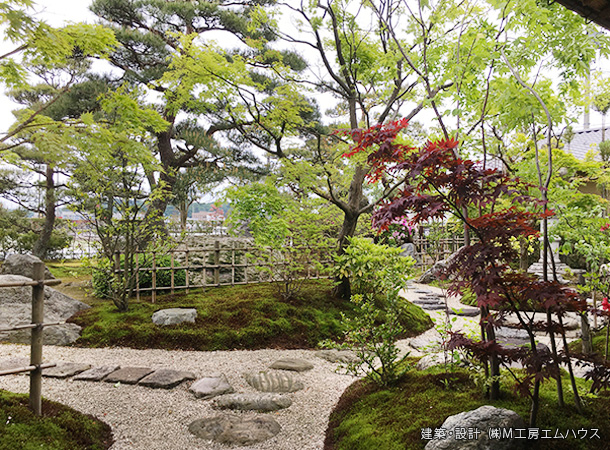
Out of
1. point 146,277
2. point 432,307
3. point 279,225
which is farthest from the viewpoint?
point 432,307

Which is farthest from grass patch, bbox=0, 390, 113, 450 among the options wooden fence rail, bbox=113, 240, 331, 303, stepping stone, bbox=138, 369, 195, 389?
wooden fence rail, bbox=113, 240, 331, 303

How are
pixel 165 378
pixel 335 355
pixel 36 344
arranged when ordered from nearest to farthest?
1. pixel 36 344
2. pixel 165 378
3. pixel 335 355

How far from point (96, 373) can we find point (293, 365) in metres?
2.20

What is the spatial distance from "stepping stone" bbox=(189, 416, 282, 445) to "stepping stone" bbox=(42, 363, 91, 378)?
74.8 inches

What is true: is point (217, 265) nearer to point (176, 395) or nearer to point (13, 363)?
point (13, 363)

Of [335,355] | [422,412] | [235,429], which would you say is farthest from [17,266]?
[422,412]

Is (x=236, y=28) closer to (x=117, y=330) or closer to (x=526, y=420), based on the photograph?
(x=117, y=330)

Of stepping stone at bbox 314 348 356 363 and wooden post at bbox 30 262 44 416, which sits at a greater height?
wooden post at bbox 30 262 44 416

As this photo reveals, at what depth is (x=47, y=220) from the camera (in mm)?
11789

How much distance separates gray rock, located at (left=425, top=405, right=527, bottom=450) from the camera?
87.3 inches

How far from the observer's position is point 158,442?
3.05m

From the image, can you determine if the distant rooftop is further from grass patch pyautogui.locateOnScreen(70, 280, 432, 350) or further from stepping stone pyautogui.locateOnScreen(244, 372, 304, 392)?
stepping stone pyautogui.locateOnScreen(244, 372, 304, 392)

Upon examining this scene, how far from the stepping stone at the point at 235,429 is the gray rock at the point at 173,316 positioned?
2.73 metres

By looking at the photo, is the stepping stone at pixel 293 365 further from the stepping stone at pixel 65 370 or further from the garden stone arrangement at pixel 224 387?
the stepping stone at pixel 65 370
